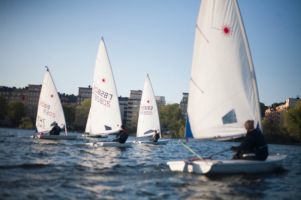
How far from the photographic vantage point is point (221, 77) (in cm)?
1503

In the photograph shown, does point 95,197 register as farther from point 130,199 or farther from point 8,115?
point 8,115

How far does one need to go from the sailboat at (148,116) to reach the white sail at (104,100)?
7898 millimetres

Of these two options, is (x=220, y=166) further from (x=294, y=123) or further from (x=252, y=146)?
(x=294, y=123)

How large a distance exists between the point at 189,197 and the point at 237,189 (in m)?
2.06

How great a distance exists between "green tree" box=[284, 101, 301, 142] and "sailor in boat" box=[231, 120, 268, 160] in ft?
218

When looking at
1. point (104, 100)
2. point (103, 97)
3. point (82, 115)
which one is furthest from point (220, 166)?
point (82, 115)

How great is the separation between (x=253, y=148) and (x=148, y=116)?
2503cm

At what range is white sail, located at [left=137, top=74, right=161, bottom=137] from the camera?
1526 inches

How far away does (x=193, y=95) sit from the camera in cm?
1523

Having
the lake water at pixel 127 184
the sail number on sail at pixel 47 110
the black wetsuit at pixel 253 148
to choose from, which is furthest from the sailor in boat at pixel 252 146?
the sail number on sail at pixel 47 110

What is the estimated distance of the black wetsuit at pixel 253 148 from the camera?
46.7 ft

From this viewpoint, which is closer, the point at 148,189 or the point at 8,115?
the point at 148,189

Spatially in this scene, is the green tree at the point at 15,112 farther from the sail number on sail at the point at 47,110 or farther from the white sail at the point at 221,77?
the white sail at the point at 221,77

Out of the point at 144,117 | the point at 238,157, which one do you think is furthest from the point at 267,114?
the point at 238,157
